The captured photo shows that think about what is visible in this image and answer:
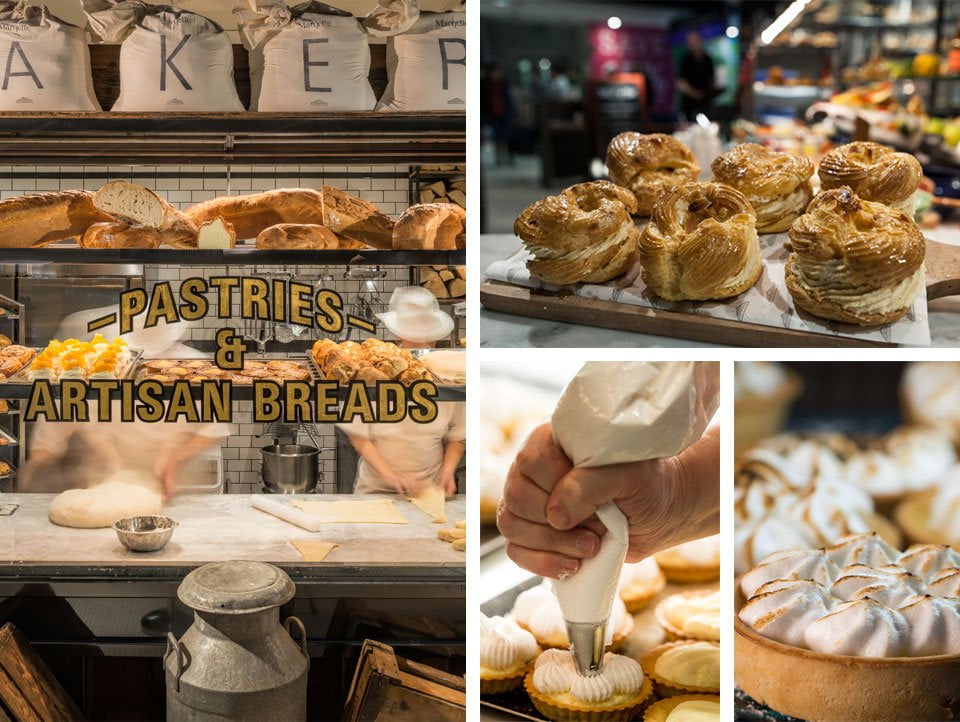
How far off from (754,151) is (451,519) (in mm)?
1001

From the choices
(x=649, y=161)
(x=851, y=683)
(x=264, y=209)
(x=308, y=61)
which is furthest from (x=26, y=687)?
(x=649, y=161)

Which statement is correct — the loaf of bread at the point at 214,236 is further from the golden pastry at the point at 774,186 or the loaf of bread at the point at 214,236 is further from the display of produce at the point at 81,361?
the golden pastry at the point at 774,186

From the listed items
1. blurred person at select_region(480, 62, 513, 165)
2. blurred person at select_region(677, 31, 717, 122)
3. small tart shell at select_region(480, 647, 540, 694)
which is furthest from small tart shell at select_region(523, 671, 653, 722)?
blurred person at select_region(480, 62, 513, 165)

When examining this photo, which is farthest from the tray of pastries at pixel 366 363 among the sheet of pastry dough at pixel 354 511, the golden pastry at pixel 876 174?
the golden pastry at pixel 876 174

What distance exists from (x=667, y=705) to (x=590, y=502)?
446mm

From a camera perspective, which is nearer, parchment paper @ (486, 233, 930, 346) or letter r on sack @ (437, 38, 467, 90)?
parchment paper @ (486, 233, 930, 346)

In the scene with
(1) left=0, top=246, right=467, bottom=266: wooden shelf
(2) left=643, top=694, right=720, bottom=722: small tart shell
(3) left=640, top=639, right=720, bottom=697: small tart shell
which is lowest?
(2) left=643, top=694, right=720, bottom=722: small tart shell

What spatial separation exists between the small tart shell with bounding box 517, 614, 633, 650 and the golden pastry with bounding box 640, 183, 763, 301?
656 millimetres

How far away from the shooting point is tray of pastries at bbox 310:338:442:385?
1.90 m

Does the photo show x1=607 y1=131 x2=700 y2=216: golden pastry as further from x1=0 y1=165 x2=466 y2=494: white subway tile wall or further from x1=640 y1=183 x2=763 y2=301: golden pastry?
x1=0 y1=165 x2=466 y2=494: white subway tile wall

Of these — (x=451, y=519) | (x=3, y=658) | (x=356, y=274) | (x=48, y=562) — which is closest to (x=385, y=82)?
(x=356, y=274)

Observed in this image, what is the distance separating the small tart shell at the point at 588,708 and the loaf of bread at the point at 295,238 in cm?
94

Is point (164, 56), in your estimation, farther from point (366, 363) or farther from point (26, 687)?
point (26, 687)

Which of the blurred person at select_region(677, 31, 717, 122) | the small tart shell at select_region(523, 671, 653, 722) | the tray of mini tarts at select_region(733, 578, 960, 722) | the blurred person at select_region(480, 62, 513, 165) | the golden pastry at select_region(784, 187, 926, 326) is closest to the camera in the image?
the golden pastry at select_region(784, 187, 926, 326)
